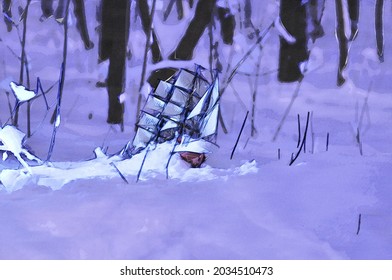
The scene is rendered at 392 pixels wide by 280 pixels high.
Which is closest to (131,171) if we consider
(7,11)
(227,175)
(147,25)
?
(227,175)

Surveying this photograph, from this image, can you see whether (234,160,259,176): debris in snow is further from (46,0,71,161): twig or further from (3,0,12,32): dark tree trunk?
(3,0,12,32): dark tree trunk

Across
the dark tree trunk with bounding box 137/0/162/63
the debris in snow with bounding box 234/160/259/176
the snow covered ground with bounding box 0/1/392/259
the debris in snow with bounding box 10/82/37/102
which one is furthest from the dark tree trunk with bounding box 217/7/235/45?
the debris in snow with bounding box 10/82/37/102

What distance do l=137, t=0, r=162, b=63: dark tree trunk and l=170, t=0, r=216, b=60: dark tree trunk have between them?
1.1 inches

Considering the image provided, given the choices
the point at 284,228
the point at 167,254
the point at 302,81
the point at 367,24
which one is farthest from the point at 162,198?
the point at 367,24

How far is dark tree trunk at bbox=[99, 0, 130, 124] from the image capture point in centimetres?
114

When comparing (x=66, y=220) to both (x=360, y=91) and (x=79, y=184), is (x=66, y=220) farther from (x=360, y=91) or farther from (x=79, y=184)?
(x=360, y=91)

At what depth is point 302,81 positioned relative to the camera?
1.13 meters

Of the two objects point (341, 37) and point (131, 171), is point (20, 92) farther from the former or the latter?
point (341, 37)

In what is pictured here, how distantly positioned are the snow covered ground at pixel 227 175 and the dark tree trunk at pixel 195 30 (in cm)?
2

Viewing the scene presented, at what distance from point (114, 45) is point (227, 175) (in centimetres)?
32

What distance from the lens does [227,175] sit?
110cm

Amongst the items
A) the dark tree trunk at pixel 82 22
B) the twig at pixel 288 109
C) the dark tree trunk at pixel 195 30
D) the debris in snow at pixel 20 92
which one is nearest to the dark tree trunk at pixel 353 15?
the twig at pixel 288 109
